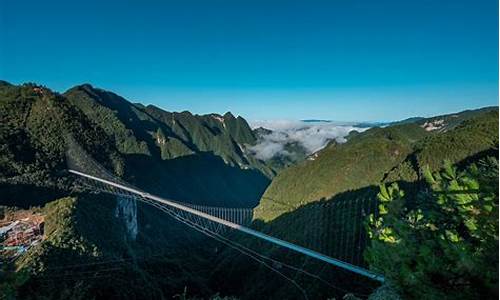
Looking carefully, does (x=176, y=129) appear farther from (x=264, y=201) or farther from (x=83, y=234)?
(x=83, y=234)

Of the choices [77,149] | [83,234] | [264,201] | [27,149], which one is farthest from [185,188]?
[83,234]

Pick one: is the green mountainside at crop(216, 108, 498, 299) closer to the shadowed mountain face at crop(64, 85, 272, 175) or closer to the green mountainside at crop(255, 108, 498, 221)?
the green mountainside at crop(255, 108, 498, 221)

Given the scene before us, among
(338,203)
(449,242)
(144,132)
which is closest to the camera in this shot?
(449,242)

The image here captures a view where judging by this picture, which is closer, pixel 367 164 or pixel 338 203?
pixel 338 203

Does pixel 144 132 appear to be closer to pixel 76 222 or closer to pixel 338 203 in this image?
pixel 338 203

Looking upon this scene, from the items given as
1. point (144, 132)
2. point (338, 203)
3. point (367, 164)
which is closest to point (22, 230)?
point (338, 203)

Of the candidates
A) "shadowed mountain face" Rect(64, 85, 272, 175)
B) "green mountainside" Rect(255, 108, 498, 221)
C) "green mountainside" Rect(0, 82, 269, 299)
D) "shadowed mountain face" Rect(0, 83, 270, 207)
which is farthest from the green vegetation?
"shadowed mountain face" Rect(64, 85, 272, 175)

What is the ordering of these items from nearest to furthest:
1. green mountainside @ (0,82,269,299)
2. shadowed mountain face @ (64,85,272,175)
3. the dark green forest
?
1. the dark green forest
2. green mountainside @ (0,82,269,299)
3. shadowed mountain face @ (64,85,272,175)

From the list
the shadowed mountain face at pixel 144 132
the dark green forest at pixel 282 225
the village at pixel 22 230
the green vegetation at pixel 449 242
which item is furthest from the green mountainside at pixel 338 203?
the shadowed mountain face at pixel 144 132
